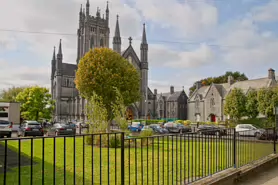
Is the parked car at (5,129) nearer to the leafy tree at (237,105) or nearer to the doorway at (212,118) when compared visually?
the leafy tree at (237,105)

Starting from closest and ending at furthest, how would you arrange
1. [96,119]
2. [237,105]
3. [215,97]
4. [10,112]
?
[96,119], [10,112], [237,105], [215,97]

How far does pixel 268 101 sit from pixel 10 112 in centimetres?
3181

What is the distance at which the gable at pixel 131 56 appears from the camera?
6463cm

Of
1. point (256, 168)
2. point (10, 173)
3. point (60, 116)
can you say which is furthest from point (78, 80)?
point (60, 116)

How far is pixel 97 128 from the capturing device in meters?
14.2

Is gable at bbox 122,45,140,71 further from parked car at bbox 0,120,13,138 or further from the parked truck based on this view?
parked car at bbox 0,120,13,138

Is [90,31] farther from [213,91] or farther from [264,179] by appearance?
[264,179]

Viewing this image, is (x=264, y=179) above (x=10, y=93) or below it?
below

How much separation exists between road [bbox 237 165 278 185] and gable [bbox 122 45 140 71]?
192ft

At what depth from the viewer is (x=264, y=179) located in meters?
6.39

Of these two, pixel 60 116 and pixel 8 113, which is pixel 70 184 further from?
pixel 60 116

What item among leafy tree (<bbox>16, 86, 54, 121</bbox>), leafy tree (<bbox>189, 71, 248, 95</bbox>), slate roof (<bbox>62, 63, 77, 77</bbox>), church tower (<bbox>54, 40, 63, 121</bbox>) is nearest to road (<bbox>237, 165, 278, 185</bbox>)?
leafy tree (<bbox>16, 86, 54, 121</bbox>)

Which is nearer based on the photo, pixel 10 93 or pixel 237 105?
pixel 237 105

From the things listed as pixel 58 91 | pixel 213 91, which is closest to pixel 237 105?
pixel 213 91
